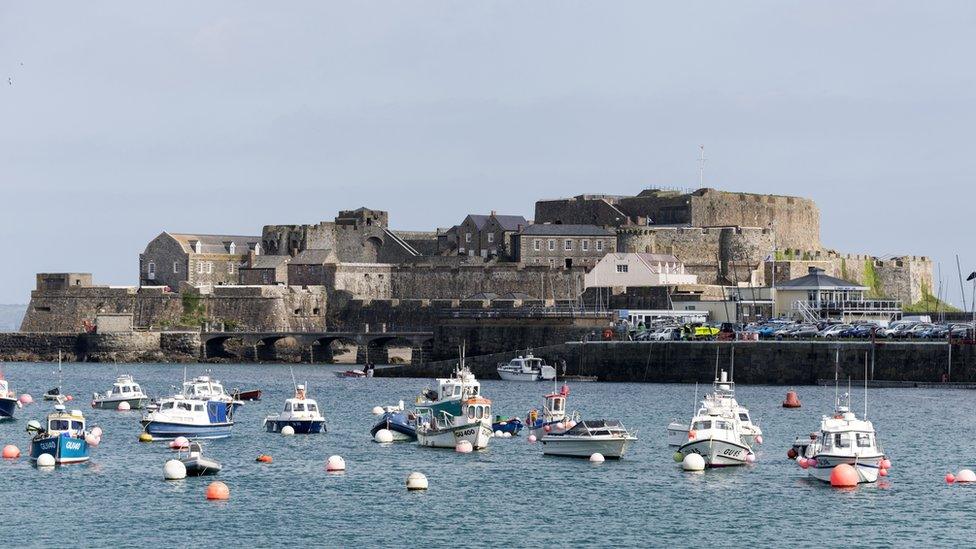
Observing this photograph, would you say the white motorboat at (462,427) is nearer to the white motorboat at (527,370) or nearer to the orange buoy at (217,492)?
the orange buoy at (217,492)

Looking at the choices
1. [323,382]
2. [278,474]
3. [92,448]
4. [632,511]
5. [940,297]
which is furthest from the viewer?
[940,297]

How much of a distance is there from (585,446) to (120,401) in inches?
955

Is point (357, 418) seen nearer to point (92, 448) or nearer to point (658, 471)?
point (92, 448)

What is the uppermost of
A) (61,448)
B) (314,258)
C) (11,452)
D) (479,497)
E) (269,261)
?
(314,258)

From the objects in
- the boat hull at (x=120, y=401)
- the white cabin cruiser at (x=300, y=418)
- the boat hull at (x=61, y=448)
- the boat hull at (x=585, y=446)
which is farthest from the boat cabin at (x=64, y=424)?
the boat hull at (x=120, y=401)

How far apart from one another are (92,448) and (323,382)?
33.5m

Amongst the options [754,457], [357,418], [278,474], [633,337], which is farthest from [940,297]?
[278,474]

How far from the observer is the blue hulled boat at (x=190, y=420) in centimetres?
5312

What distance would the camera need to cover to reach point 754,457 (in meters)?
47.8

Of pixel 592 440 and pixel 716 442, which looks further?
pixel 592 440

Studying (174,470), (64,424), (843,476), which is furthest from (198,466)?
(843,476)

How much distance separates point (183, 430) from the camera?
53.5m

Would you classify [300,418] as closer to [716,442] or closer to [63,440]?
[63,440]

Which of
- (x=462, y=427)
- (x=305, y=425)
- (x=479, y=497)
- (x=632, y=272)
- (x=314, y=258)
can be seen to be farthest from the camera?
(x=314, y=258)
